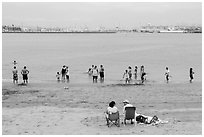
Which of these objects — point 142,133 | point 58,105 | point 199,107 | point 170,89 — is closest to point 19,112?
point 58,105

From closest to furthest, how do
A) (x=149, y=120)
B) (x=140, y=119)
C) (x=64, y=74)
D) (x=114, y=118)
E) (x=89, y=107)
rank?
(x=114, y=118) → (x=149, y=120) → (x=140, y=119) → (x=89, y=107) → (x=64, y=74)

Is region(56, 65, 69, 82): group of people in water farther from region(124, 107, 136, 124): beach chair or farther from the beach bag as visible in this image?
region(124, 107, 136, 124): beach chair

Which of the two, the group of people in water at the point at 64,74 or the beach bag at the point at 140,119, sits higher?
the group of people in water at the point at 64,74

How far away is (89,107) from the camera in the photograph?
1548cm

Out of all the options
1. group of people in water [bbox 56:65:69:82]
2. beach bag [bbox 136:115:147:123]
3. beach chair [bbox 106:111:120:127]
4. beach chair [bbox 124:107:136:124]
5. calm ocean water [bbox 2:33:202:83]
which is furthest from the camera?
calm ocean water [bbox 2:33:202:83]

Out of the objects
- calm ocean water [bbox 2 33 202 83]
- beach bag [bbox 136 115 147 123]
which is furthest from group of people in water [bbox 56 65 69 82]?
beach bag [bbox 136 115 147 123]

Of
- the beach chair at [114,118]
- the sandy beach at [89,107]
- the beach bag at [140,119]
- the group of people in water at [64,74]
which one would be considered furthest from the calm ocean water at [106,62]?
the beach chair at [114,118]

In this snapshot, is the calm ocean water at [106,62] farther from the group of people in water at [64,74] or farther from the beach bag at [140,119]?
the beach bag at [140,119]

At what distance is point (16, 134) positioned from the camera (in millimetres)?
11031

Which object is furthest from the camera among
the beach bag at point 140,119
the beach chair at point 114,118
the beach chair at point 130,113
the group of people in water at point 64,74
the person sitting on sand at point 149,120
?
the group of people in water at point 64,74

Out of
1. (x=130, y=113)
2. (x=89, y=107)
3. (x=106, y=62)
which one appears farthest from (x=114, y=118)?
(x=106, y=62)

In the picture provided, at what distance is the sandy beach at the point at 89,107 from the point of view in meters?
11.6

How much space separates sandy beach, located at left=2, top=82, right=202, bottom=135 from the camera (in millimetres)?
11571

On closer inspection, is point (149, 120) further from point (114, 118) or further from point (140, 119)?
point (114, 118)
